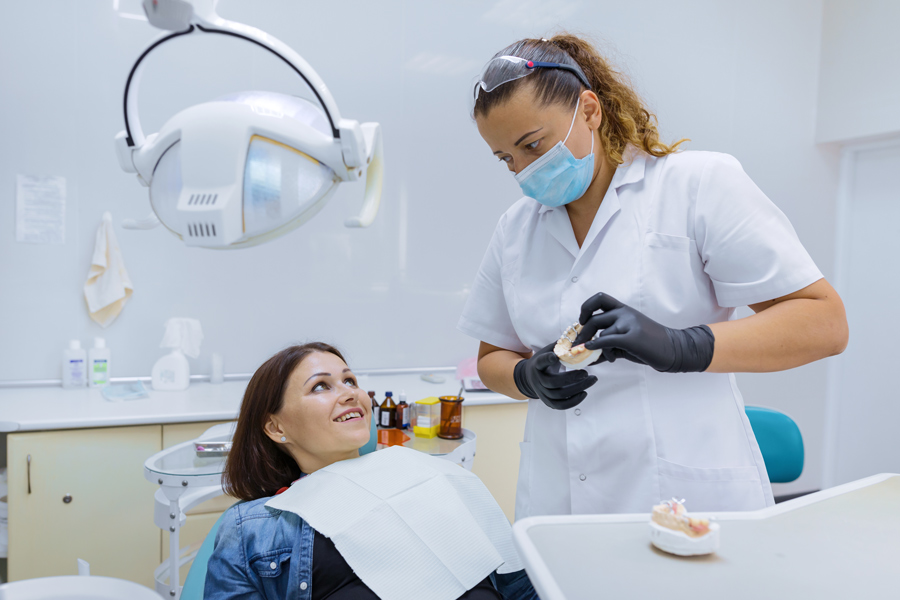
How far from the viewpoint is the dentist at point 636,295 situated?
103 cm

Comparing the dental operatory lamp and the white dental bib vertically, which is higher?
the dental operatory lamp

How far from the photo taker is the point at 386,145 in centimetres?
290

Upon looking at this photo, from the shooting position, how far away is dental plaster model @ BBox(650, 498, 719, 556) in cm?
76

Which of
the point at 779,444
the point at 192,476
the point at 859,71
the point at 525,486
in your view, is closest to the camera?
the point at 525,486

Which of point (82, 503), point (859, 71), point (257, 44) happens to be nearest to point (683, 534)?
point (257, 44)

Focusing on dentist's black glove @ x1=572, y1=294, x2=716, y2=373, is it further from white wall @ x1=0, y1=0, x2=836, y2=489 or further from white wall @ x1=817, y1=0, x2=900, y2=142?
white wall @ x1=817, y1=0, x2=900, y2=142

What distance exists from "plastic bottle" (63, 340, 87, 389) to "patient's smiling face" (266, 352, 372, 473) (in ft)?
4.70

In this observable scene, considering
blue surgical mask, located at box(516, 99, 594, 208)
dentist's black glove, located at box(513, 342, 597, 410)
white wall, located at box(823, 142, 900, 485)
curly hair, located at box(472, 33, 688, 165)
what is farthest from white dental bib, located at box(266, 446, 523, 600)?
white wall, located at box(823, 142, 900, 485)

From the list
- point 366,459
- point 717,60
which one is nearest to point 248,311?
point 366,459

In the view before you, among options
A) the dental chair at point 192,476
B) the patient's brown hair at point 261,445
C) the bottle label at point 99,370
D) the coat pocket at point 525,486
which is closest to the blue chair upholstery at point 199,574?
A: the dental chair at point 192,476

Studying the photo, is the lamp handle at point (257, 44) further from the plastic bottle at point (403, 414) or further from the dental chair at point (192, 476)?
the plastic bottle at point (403, 414)

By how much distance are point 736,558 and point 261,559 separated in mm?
814

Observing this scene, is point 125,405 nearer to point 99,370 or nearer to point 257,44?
point 99,370

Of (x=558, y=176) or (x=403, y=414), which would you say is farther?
(x=403, y=414)
